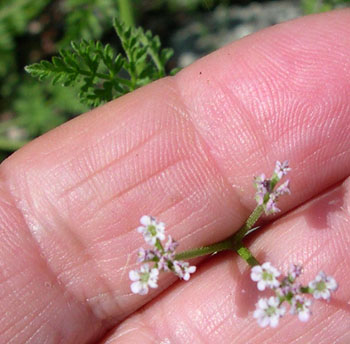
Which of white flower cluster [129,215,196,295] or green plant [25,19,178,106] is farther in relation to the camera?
green plant [25,19,178,106]

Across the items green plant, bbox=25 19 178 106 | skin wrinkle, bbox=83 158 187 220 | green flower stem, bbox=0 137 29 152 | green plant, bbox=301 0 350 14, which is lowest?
skin wrinkle, bbox=83 158 187 220

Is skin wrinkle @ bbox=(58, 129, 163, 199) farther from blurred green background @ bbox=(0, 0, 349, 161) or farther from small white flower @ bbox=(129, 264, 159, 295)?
blurred green background @ bbox=(0, 0, 349, 161)

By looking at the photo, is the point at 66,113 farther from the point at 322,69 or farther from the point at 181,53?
the point at 322,69

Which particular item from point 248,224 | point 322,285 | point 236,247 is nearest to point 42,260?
point 236,247

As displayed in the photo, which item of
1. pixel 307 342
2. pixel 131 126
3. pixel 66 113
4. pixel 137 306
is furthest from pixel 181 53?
pixel 307 342

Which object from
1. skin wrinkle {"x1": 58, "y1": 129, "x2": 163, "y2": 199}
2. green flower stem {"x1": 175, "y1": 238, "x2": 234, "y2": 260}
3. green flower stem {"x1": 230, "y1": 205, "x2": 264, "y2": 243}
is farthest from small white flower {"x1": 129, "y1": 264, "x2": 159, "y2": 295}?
skin wrinkle {"x1": 58, "y1": 129, "x2": 163, "y2": 199}
